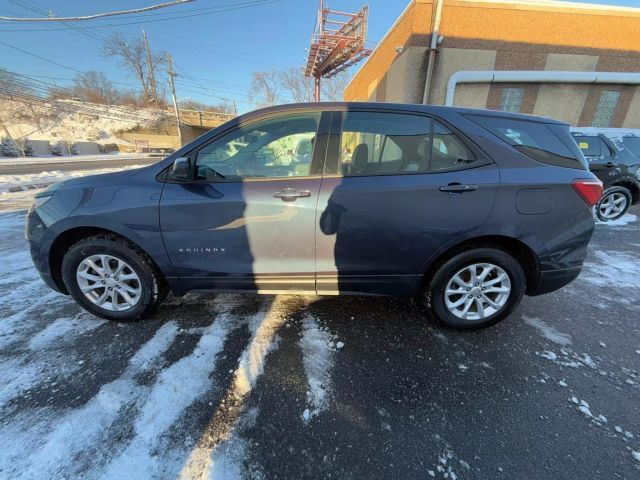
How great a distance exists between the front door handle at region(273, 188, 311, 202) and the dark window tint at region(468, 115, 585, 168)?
4.73 ft

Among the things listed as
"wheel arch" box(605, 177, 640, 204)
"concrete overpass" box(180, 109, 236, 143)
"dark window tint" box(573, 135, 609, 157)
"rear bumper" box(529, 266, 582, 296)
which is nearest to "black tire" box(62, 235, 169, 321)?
"rear bumper" box(529, 266, 582, 296)

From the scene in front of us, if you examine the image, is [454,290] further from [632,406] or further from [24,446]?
[24,446]

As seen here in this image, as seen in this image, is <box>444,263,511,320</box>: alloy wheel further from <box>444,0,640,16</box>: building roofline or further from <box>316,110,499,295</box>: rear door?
<box>444,0,640,16</box>: building roofline

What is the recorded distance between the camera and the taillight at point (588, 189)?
2.21 meters

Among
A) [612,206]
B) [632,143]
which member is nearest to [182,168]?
[612,206]

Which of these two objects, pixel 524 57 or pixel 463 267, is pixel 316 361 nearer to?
pixel 463 267

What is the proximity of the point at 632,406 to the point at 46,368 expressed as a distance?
3900 mm

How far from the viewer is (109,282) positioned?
8.13ft

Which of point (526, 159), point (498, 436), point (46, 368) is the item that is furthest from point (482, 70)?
point (46, 368)

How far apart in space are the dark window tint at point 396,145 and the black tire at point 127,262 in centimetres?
178

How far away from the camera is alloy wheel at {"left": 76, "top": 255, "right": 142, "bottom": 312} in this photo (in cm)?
243

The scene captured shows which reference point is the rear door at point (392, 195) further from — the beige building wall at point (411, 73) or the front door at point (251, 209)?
the beige building wall at point (411, 73)

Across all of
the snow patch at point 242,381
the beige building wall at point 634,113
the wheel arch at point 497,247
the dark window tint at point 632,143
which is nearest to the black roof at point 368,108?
the wheel arch at point 497,247

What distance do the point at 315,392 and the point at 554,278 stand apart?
212 cm
